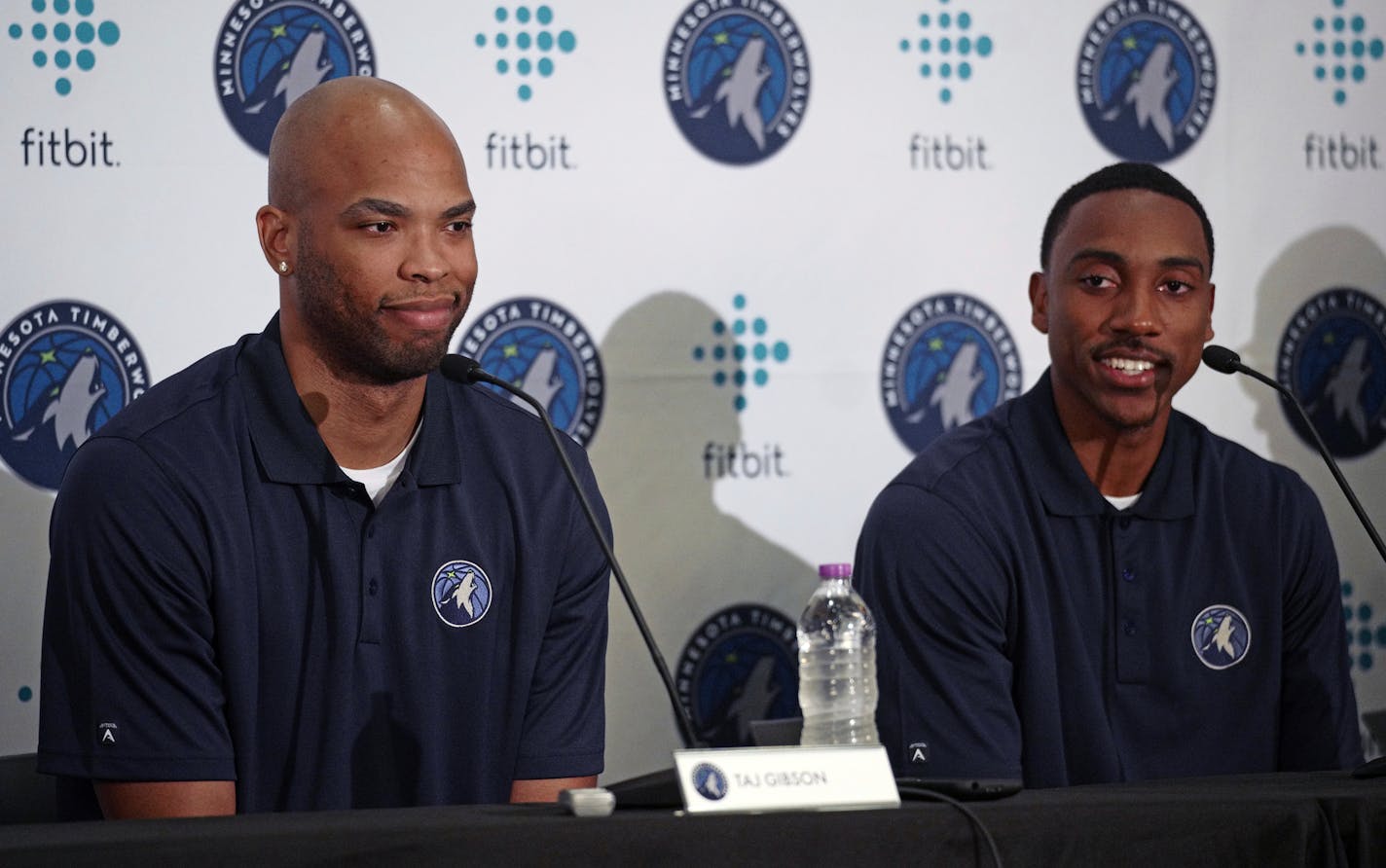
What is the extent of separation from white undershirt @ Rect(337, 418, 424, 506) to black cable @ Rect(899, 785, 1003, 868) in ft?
3.32

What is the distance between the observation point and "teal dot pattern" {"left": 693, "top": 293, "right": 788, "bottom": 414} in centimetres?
287

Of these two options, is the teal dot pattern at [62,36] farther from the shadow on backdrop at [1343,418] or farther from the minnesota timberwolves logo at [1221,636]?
the shadow on backdrop at [1343,418]

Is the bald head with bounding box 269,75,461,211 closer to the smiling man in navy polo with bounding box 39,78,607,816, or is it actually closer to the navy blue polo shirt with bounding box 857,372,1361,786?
the smiling man in navy polo with bounding box 39,78,607,816

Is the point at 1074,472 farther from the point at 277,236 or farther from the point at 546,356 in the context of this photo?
the point at 277,236

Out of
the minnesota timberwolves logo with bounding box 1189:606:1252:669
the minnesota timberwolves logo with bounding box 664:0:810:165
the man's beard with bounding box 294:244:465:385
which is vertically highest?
the minnesota timberwolves logo with bounding box 664:0:810:165

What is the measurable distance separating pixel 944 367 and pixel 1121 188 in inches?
20.5

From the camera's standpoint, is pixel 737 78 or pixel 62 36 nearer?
pixel 62 36

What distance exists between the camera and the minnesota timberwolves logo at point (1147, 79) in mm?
3100

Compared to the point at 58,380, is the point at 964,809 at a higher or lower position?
lower

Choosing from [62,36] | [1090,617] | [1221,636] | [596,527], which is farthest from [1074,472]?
[62,36]

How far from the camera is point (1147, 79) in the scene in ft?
10.2

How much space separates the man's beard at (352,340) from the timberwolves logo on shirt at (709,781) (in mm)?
1027

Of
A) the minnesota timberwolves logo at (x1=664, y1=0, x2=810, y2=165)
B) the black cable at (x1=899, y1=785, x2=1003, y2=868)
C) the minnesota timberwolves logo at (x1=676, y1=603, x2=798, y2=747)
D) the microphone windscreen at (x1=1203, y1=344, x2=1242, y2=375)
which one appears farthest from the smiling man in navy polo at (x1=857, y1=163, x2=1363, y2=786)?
the black cable at (x1=899, y1=785, x2=1003, y2=868)

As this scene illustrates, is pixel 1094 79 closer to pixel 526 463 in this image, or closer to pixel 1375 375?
pixel 1375 375
